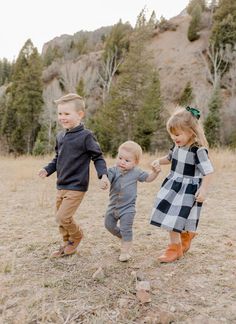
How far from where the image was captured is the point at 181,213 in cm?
311

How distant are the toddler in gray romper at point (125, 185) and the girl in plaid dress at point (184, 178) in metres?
0.18

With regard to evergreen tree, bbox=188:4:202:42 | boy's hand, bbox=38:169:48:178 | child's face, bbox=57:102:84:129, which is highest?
evergreen tree, bbox=188:4:202:42

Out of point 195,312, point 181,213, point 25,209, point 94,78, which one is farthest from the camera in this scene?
point 94,78

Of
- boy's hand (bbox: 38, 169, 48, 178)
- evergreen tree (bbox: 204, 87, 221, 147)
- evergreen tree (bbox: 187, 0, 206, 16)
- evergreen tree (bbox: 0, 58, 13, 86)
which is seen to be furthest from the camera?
evergreen tree (bbox: 0, 58, 13, 86)

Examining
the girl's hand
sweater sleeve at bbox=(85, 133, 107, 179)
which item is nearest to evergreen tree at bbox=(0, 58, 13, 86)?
sweater sleeve at bbox=(85, 133, 107, 179)

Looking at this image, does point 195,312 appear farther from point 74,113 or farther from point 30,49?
point 30,49

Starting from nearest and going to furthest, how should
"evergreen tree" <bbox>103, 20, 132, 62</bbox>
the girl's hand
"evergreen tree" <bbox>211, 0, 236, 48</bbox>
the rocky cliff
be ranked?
the girl's hand < "evergreen tree" <bbox>211, 0, 236, 48</bbox> < the rocky cliff < "evergreen tree" <bbox>103, 20, 132, 62</bbox>

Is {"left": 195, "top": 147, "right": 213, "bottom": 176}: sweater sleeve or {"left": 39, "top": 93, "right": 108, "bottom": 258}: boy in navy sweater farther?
{"left": 39, "top": 93, "right": 108, "bottom": 258}: boy in navy sweater

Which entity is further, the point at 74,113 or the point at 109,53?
the point at 109,53

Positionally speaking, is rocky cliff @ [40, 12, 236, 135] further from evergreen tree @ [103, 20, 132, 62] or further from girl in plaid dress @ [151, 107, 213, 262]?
girl in plaid dress @ [151, 107, 213, 262]

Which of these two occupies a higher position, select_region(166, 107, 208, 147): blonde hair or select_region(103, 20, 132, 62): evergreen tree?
select_region(103, 20, 132, 62): evergreen tree

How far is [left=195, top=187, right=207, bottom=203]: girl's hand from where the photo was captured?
301cm

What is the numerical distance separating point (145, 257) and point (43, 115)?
30552mm

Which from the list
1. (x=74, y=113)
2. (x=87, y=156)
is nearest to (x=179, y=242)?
(x=87, y=156)
